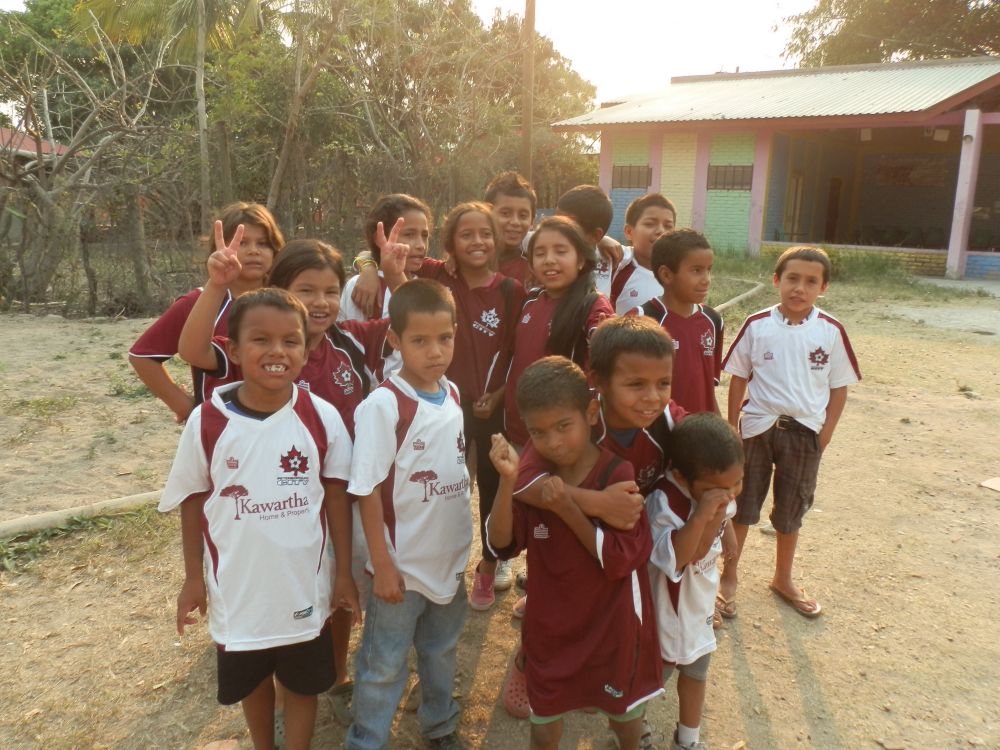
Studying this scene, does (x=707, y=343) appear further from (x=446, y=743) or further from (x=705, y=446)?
(x=446, y=743)

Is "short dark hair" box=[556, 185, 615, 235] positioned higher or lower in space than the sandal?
higher

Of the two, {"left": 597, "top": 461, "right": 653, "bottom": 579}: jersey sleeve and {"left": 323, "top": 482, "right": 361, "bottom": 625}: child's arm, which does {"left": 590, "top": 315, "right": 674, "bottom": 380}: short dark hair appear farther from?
{"left": 323, "top": 482, "right": 361, "bottom": 625}: child's arm

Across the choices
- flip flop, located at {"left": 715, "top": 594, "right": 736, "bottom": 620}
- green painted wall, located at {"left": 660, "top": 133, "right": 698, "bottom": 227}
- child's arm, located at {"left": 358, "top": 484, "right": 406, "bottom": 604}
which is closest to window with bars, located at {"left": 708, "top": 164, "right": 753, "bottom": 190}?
green painted wall, located at {"left": 660, "top": 133, "right": 698, "bottom": 227}

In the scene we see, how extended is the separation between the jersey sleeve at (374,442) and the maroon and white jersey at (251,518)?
0.14 meters

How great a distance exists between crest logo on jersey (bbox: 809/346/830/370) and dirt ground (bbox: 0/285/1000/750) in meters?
1.03

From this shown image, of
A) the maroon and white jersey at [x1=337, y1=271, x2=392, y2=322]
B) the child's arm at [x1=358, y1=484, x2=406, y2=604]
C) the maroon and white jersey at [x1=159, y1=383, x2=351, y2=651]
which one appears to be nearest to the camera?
the maroon and white jersey at [x1=159, y1=383, x2=351, y2=651]

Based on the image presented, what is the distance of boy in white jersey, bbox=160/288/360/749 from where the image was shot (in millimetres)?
1818

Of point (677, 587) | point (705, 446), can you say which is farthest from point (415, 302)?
point (677, 587)

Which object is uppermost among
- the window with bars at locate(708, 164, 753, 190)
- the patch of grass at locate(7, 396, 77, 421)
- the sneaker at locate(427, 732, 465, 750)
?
the window with bars at locate(708, 164, 753, 190)

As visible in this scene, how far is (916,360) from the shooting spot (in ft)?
24.5

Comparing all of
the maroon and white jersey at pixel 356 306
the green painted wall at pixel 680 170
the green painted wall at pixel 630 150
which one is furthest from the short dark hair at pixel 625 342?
the green painted wall at pixel 630 150

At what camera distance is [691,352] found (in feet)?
8.51

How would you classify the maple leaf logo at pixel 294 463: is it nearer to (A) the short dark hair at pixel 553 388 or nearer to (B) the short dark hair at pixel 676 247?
(A) the short dark hair at pixel 553 388

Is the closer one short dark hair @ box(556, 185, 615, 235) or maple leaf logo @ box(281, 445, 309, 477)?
maple leaf logo @ box(281, 445, 309, 477)
